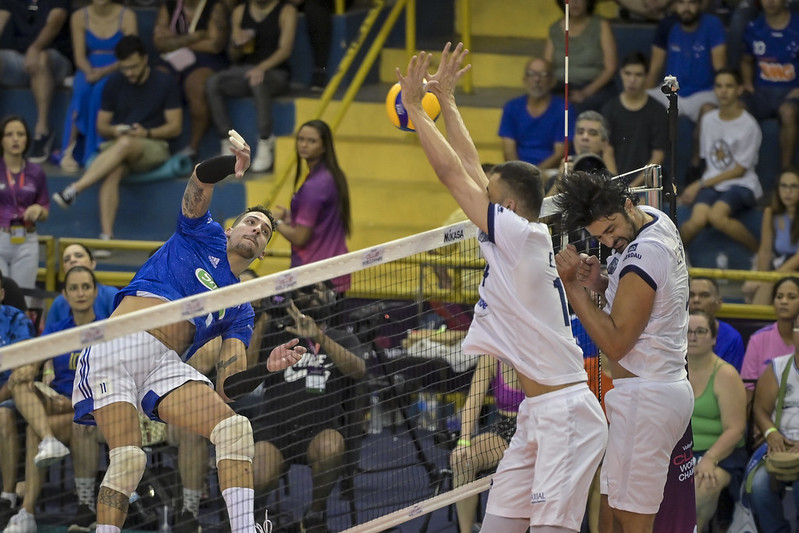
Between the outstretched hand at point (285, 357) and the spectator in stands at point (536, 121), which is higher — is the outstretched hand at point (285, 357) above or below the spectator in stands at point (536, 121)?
below

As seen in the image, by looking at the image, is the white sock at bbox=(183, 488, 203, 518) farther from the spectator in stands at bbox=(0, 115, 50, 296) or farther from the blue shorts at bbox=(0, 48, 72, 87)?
the blue shorts at bbox=(0, 48, 72, 87)

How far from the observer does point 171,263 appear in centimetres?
684

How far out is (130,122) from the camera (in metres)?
13.1

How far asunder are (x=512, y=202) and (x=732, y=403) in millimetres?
3515

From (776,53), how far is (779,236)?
1.85 m

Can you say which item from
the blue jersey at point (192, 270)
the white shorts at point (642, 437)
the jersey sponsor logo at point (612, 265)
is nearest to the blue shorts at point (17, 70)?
the blue jersey at point (192, 270)

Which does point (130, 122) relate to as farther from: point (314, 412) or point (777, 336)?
point (777, 336)

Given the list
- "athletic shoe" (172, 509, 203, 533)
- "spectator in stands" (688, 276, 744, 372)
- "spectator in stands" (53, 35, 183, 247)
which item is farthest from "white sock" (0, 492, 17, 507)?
"spectator in stands" (688, 276, 744, 372)

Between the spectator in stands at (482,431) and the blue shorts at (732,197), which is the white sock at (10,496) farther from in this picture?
the blue shorts at (732,197)

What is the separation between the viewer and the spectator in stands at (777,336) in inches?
377

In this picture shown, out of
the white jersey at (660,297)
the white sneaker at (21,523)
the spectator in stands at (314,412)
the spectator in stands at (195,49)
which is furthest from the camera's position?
the spectator in stands at (195,49)

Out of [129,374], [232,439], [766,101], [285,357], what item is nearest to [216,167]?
[285,357]

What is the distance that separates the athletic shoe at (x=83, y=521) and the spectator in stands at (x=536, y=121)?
5.01 meters

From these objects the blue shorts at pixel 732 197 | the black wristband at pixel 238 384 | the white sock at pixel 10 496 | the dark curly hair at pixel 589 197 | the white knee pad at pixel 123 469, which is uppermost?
the dark curly hair at pixel 589 197
